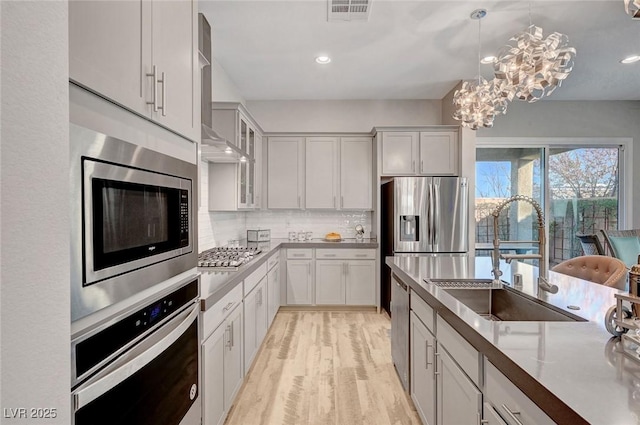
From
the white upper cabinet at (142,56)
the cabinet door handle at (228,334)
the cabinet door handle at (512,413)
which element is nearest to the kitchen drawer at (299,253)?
the cabinet door handle at (228,334)

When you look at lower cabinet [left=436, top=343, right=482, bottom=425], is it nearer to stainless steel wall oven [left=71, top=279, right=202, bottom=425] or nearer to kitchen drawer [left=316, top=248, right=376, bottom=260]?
stainless steel wall oven [left=71, top=279, right=202, bottom=425]

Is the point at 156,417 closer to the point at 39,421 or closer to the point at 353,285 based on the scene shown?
the point at 39,421

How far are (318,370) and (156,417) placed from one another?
181 cm

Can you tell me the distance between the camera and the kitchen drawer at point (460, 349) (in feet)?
3.77

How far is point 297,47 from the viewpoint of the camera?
317 centimetres

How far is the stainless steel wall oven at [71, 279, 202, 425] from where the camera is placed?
77 centimetres

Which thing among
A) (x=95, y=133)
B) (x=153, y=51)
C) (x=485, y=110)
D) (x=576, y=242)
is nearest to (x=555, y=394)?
(x=95, y=133)

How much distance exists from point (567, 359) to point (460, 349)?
1.52 ft

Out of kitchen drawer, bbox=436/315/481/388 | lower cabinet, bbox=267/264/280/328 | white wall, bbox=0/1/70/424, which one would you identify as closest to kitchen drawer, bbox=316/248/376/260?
lower cabinet, bbox=267/264/280/328

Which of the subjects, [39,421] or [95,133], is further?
[95,133]

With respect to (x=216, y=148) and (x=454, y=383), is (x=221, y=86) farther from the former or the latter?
(x=454, y=383)

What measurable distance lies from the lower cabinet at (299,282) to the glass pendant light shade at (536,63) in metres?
2.97

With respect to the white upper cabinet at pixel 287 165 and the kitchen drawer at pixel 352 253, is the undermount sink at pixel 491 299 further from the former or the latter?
the white upper cabinet at pixel 287 165

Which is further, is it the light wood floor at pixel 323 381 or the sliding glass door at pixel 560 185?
the sliding glass door at pixel 560 185
